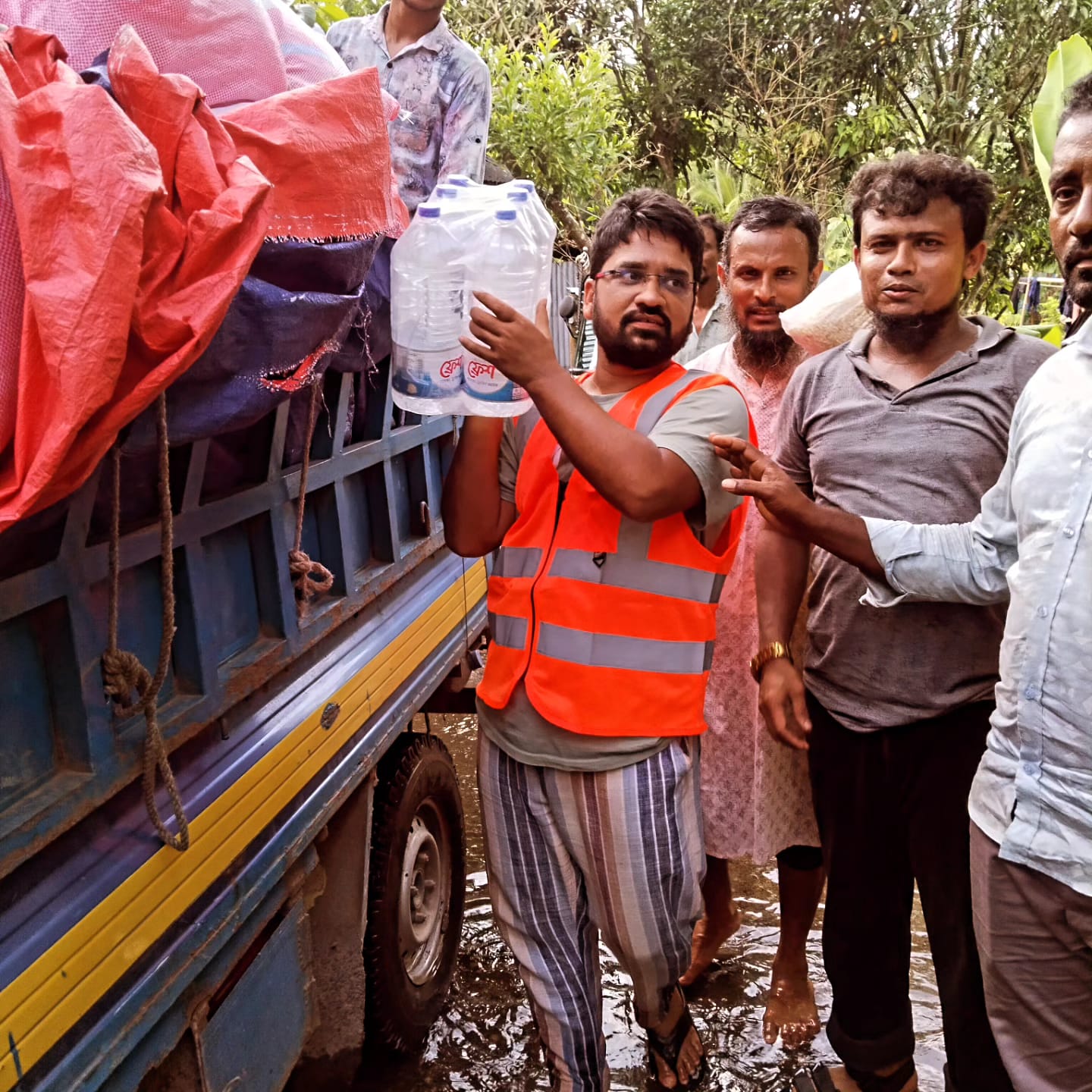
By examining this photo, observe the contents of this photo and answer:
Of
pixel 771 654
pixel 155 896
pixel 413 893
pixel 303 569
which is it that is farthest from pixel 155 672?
pixel 413 893

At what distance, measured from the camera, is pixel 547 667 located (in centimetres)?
210

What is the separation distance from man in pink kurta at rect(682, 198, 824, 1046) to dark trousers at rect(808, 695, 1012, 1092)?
1.23 feet

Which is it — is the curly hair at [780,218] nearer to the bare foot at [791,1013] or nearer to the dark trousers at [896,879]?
the dark trousers at [896,879]

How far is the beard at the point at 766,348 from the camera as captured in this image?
9.55 ft

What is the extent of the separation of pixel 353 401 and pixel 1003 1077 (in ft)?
6.56

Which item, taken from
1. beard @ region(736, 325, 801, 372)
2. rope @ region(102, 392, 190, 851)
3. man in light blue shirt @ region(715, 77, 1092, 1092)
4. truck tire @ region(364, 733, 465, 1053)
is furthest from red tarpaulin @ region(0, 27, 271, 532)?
beard @ region(736, 325, 801, 372)

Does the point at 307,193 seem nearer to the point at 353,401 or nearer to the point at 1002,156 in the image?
the point at 353,401

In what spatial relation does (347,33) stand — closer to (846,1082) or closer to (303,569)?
(303,569)

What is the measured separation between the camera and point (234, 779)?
179cm

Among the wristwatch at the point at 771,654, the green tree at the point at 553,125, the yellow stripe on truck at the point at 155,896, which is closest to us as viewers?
the yellow stripe on truck at the point at 155,896

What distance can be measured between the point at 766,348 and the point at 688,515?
1.03 m

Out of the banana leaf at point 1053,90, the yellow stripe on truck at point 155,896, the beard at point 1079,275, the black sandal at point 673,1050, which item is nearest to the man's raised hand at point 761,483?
the beard at point 1079,275

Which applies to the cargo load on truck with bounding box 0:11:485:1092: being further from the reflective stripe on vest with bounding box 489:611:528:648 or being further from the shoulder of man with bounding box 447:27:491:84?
the shoulder of man with bounding box 447:27:491:84

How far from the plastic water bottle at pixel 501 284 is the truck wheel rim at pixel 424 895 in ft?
4.34
